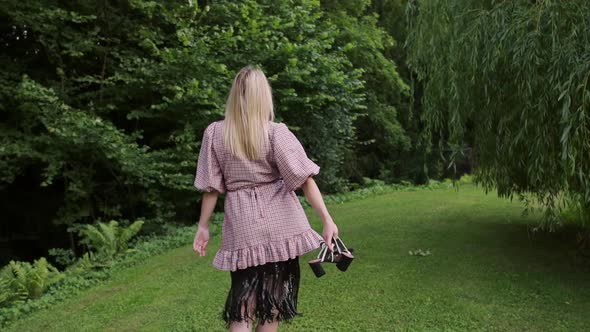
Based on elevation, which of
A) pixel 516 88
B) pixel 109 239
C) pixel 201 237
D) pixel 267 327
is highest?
pixel 516 88

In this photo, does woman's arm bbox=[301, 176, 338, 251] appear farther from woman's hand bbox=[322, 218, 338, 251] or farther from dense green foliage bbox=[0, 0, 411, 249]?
dense green foliage bbox=[0, 0, 411, 249]

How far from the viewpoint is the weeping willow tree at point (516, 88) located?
398cm

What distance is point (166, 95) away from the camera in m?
9.66

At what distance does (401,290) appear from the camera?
4.92 meters

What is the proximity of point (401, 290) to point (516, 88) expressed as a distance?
2.24 m

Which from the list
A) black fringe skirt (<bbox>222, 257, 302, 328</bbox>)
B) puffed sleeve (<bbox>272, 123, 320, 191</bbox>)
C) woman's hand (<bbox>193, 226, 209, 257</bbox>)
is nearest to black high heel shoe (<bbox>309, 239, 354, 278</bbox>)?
black fringe skirt (<bbox>222, 257, 302, 328</bbox>)

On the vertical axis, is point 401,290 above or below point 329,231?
below

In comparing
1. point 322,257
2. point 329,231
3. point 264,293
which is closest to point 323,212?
point 329,231

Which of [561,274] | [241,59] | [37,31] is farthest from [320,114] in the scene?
[561,274]

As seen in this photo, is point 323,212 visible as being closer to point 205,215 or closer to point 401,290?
point 205,215

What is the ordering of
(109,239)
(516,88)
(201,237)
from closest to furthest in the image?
(201,237)
(516,88)
(109,239)

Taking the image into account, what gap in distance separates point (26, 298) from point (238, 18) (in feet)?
21.7

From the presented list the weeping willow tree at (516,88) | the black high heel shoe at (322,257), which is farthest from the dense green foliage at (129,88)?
the black high heel shoe at (322,257)

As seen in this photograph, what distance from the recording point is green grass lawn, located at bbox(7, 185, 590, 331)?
4234mm
